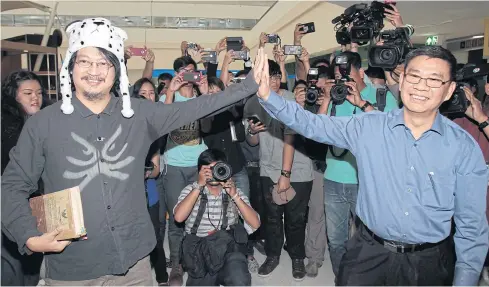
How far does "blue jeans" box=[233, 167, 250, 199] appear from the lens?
368cm

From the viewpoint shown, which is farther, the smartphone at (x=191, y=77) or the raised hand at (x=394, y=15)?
the raised hand at (x=394, y=15)

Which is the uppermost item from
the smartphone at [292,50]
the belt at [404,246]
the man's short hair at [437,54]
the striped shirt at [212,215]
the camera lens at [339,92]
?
the smartphone at [292,50]

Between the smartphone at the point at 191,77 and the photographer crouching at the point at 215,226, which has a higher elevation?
the smartphone at the point at 191,77

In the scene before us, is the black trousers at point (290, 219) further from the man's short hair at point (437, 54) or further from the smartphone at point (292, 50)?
the man's short hair at point (437, 54)

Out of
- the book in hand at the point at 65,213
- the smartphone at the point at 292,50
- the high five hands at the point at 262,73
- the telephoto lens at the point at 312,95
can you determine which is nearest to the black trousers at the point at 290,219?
the telephoto lens at the point at 312,95

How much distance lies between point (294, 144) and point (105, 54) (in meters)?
2.00

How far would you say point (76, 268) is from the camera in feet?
5.79

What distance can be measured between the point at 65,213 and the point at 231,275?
1.26 meters

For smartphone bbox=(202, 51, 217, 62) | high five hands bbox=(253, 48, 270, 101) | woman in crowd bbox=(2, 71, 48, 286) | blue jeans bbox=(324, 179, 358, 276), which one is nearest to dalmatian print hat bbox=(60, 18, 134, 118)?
high five hands bbox=(253, 48, 270, 101)

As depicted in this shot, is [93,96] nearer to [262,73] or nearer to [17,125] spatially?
[262,73]

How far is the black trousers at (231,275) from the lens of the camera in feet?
8.66

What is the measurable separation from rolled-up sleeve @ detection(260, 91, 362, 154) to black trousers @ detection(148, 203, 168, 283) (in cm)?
164

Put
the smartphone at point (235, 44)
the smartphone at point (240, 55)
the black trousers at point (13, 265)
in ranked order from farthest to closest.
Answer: the smartphone at point (235, 44), the smartphone at point (240, 55), the black trousers at point (13, 265)

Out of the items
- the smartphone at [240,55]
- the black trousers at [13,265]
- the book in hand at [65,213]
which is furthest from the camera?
the smartphone at [240,55]
